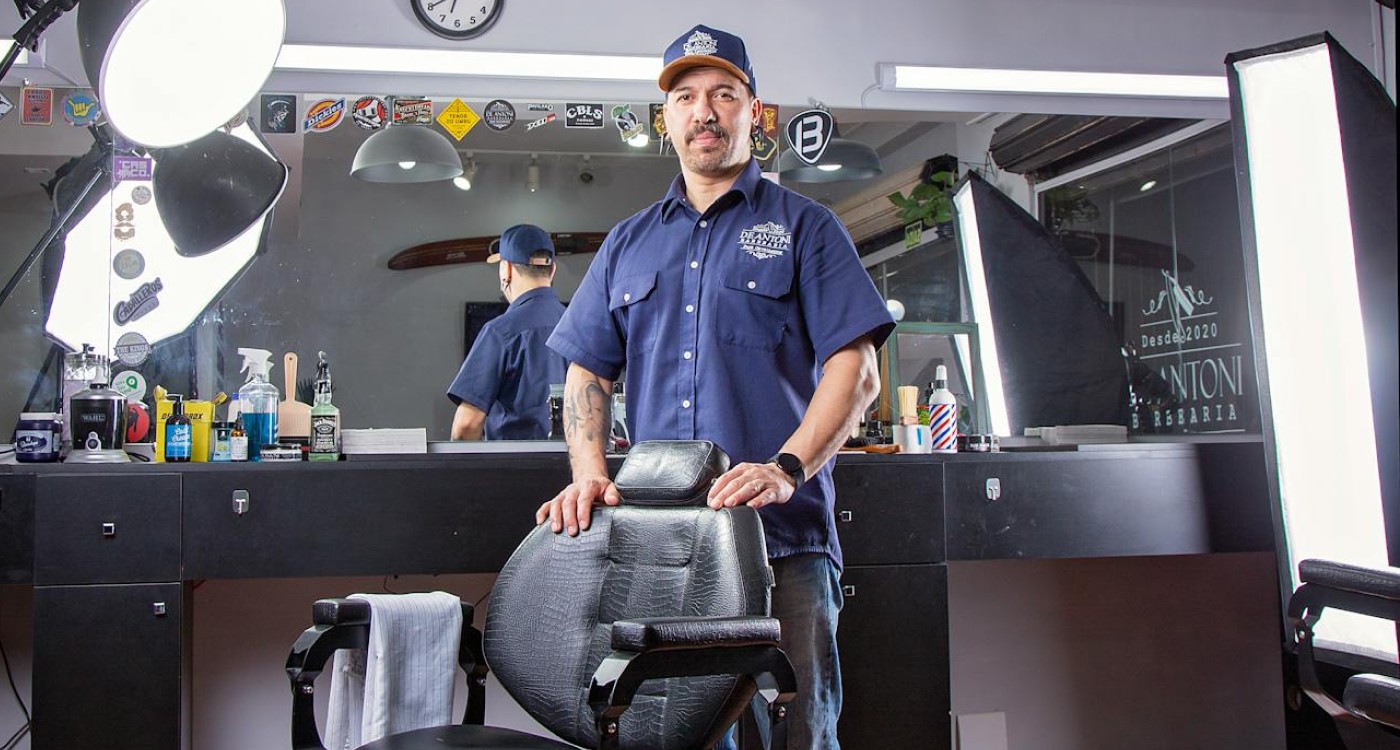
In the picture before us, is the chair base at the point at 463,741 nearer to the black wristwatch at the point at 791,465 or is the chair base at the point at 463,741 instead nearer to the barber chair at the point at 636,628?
the barber chair at the point at 636,628

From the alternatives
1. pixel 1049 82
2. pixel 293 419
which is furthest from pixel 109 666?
pixel 1049 82

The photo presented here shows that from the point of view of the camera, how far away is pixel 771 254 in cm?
212

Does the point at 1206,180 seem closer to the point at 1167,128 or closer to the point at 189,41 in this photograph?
the point at 1167,128

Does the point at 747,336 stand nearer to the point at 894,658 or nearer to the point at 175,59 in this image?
the point at 894,658

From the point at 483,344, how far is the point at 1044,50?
1.97 m

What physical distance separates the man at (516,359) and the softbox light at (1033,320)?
4.32ft

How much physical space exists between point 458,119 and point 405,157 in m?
0.19

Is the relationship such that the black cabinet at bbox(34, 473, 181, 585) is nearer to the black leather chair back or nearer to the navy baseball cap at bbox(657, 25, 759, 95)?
the black leather chair back

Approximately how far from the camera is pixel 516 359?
3.29 metres

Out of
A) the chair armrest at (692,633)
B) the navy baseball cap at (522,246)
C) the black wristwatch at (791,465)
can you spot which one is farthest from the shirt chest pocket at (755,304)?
the navy baseball cap at (522,246)

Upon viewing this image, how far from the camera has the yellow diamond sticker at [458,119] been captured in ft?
11.2

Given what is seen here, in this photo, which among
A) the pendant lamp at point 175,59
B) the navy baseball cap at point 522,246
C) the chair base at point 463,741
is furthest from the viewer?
the navy baseball cap at point 522,246

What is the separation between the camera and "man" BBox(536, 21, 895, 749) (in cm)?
204

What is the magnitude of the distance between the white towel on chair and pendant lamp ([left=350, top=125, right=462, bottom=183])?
1621 millimetres
